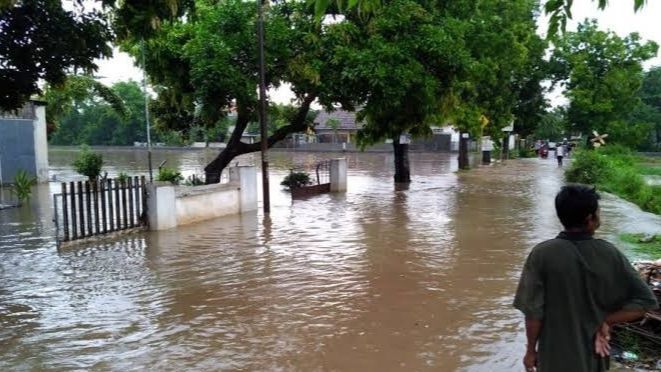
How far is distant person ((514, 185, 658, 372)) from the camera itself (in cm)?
287

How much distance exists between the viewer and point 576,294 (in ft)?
9.55

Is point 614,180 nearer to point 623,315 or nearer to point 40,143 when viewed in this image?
point 623,315

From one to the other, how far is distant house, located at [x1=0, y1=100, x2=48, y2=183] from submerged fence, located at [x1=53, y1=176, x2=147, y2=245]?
1298cm

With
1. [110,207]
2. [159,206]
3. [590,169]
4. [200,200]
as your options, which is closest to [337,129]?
[590,169]

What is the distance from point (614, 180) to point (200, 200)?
1496 cm

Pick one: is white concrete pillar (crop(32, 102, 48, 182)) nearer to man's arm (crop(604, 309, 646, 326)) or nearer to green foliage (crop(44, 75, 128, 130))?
green foliage (crop(44, 75, 128, 130))

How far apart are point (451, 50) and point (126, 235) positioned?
9566 mm

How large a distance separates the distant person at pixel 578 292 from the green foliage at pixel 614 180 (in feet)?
51.1

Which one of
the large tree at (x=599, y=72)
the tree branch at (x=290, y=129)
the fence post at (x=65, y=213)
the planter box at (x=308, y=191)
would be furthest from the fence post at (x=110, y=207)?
the large tree at (x=599, y=72)

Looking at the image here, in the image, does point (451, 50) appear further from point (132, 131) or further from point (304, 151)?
point (132, 131)

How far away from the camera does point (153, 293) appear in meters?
7.42

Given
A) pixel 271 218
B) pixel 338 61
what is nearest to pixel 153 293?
pixel 271 218

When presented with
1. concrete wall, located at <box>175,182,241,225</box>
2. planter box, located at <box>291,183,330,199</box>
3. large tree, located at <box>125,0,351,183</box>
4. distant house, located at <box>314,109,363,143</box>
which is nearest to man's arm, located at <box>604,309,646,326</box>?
concrete wall, located at <box>175,182,241,225</box>

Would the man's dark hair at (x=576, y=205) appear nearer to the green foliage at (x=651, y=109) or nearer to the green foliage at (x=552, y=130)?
the green foliage at (x=651, y=109)
